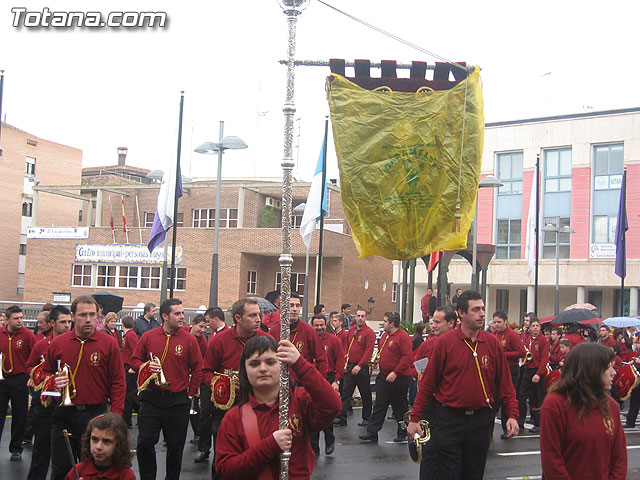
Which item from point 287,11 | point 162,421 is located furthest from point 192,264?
point 287,11

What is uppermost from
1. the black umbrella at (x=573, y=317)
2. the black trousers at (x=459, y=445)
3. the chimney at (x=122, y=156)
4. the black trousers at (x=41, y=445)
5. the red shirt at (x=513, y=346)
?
the chimney at (x=122, y=156)

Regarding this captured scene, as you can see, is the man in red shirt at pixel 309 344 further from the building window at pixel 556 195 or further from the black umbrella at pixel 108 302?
the building window at pixel 556 195

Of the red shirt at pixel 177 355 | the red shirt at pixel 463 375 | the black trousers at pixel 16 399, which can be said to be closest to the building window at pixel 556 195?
the black trousers at pixel 16 399

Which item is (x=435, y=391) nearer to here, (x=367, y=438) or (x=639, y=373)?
(x=367, y=438)

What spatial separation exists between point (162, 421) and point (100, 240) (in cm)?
4503

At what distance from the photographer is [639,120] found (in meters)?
41.8

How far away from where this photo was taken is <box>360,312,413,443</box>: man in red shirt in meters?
11.6

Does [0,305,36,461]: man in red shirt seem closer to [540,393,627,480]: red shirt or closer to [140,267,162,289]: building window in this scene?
[540,393,627,480]: red shirt

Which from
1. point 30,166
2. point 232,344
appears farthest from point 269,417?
point 30,166

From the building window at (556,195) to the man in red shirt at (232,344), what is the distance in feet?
128

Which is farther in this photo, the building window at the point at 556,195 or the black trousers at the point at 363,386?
the building window at the point at 556,195

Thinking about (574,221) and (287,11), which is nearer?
(287,11)

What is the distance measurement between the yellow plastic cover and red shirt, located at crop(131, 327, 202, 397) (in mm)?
2889

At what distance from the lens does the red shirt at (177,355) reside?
Answer: 7.95 m
